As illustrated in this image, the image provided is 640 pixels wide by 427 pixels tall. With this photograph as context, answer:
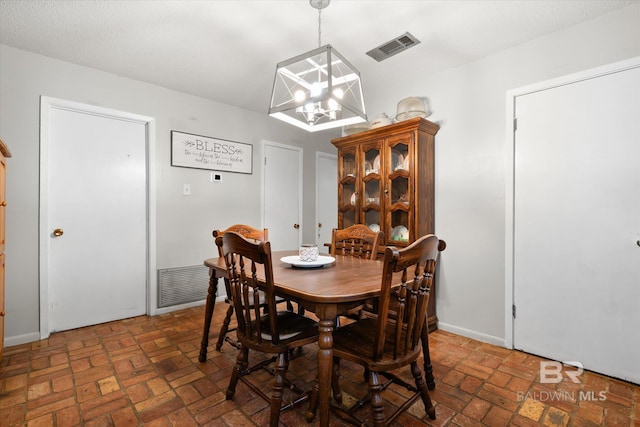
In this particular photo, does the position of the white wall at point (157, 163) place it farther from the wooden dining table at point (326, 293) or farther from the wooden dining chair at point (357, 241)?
the wooden dining table at point (326, 293)

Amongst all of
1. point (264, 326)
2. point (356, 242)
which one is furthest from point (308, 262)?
point (356, 242)

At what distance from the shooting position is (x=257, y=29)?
6.89 ft

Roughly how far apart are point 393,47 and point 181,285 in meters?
2.96

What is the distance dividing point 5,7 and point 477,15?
294 centimetres

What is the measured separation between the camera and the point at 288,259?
1.90 metres

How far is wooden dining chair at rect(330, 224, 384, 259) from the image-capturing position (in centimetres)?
223

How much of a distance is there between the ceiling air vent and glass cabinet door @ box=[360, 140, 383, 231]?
72cm

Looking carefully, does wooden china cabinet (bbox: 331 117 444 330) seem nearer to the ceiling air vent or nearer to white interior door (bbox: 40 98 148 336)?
the ceiling air vent

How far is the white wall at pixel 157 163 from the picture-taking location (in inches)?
92.2

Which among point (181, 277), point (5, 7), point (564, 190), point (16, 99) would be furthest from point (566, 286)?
point (16, 99)

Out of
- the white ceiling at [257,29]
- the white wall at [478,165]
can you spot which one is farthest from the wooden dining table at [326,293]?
the white ceiling at [257,29]

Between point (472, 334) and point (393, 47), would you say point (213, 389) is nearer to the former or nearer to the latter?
point (472, 334)

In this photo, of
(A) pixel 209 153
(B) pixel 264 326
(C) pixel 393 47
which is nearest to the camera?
(B) pixel 264 326

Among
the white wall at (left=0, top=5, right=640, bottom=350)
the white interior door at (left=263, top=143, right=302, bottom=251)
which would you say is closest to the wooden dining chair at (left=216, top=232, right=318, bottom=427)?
the white wall at (left=0, top=5, right=640, bottom=350)
